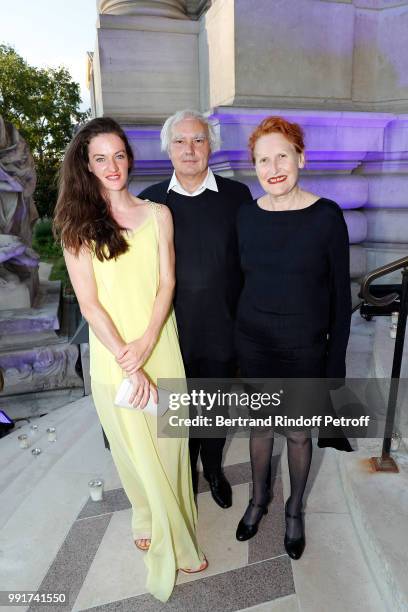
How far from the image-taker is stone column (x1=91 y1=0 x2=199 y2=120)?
3996 millimetres

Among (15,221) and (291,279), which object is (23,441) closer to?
(291,279)


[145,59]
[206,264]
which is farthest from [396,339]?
[145,59]

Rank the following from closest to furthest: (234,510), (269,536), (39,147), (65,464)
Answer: (269,536) → (234,510) → (65,464) → (39,147)

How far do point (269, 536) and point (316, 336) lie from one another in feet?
3.09

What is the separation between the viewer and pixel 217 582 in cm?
179

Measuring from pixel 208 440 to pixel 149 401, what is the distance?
66 centimetres

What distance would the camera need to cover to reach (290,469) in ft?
6.22

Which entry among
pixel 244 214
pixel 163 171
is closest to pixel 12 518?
pixel 244 214

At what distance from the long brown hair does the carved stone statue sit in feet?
17.6

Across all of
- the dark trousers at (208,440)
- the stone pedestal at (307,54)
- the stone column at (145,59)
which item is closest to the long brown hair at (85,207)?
the dark trousers at (208,440)

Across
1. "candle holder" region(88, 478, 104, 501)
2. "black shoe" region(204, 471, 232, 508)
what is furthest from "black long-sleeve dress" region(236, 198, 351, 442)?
"candle holder" region(88, 478, 104, 501)

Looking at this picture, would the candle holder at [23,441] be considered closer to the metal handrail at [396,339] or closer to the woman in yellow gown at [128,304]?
the woman in yellow gown at [128,304]

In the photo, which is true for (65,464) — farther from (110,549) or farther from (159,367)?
(159,367)

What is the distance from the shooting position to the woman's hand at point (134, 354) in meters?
1.66
